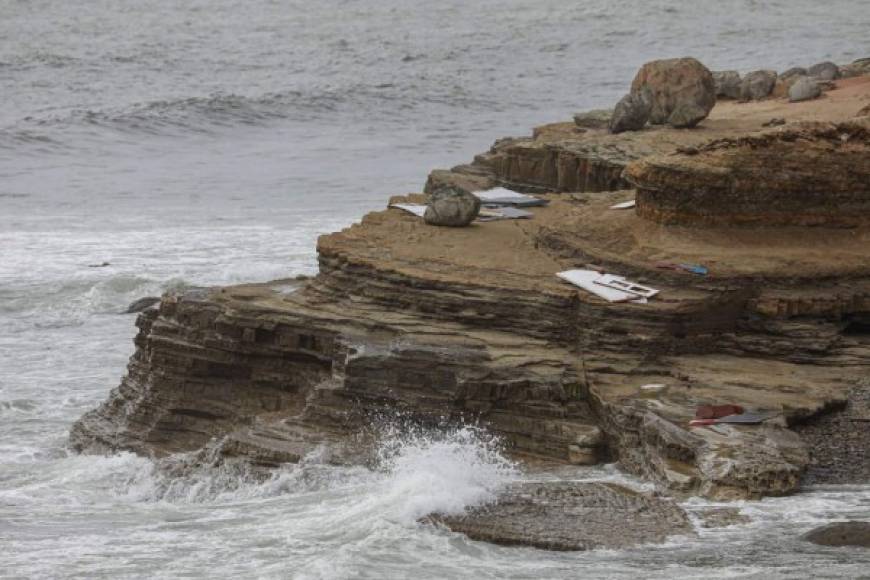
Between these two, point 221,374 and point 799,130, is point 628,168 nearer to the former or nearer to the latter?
point 799,130

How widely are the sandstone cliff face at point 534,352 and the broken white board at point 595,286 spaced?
0.10m

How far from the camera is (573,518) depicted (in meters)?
11.5

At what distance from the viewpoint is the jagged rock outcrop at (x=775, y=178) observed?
14422mm

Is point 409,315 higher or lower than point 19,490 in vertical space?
higher

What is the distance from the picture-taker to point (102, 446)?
590 inches

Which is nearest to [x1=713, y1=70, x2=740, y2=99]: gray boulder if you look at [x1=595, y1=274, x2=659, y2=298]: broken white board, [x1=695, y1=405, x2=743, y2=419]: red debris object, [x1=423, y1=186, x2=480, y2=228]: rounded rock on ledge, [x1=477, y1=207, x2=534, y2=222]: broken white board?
[x1=477, y1=207, x2=534, y2=222]: broken white board

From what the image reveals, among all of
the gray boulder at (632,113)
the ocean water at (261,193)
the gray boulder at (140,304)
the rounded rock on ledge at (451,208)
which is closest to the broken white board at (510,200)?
the rounded rock on ledge at (451,208)

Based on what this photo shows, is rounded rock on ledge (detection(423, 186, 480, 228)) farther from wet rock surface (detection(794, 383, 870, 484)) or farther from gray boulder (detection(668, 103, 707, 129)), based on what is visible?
gray boulder (detection(668, 103, 707, 129))

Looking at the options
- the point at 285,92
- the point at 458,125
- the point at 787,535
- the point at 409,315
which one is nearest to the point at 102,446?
the point at 409,315

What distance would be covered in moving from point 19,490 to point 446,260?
4.25 metres

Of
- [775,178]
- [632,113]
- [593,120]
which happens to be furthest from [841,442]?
[593,120]

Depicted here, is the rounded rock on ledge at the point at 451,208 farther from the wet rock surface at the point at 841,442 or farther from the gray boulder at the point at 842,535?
the gray boulder at the point at 842,535

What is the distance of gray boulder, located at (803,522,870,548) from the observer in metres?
10.8

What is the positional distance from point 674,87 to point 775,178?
22.9 ft
